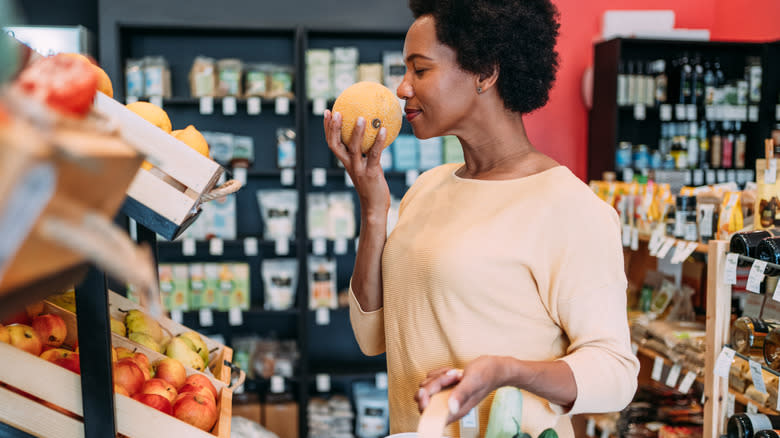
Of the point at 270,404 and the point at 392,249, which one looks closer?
the point at 392,249

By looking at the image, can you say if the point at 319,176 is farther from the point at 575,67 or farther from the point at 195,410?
the point at 195,410

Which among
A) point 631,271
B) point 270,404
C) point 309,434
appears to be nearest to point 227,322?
point 270,404

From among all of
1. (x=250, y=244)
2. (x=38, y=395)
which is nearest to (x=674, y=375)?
(x=250, y=244)

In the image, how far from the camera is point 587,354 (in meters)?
1.09

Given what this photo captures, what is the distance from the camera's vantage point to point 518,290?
46.1 inches

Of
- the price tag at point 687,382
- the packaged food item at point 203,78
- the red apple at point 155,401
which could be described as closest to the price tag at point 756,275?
the price tag at point 687,382

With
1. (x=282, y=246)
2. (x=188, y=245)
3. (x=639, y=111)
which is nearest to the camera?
(x=188, y=245)

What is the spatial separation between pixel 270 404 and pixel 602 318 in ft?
9.51

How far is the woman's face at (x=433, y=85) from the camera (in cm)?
123

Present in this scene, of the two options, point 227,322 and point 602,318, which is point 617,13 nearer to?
point 227,322

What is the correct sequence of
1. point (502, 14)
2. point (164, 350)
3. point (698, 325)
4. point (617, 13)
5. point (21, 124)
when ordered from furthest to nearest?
point (617, 13) < point (698, 325) < point (164, 350) < point (502, 14) < point (21, 124)

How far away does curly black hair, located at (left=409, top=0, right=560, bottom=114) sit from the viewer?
1208mm

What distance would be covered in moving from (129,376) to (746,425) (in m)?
1.89

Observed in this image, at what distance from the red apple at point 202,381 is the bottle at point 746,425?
5.49 ft
